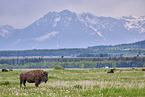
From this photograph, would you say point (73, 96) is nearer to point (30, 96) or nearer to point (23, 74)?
point (30, 96)

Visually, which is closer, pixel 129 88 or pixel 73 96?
pixel 73 96

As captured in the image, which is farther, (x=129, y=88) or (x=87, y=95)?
(x=129, y=88)

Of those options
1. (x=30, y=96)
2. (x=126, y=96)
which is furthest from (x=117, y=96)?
(x=30, y=96)

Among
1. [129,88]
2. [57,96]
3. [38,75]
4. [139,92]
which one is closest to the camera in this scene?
[57,96]

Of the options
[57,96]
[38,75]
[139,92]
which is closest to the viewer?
[57,96]

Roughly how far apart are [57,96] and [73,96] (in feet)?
3.37

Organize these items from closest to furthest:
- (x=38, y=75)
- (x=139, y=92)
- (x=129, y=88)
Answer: (x=139, y=92)
(x=129, y=88)
(x=38, y=75)

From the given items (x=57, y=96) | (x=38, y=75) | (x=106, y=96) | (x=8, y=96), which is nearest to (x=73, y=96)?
(x=57, y=96)

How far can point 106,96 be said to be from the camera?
65.2 ft

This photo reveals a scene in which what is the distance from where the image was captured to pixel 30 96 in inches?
778

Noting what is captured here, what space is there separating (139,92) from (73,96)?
4895mm

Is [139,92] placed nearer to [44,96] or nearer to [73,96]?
[73,96]

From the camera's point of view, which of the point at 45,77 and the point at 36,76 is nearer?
the point at 45,77

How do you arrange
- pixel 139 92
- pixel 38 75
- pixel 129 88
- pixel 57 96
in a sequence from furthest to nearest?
1. pixel 38 75
2. pixel 129 88
3. pixel 139 92
4. pixel 57 96
